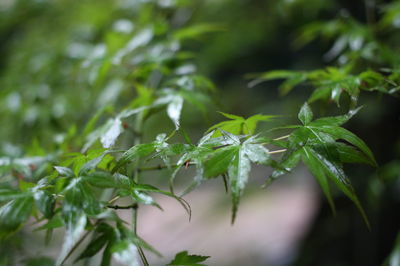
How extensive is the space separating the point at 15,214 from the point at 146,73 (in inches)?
23.3

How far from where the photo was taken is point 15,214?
48 cm

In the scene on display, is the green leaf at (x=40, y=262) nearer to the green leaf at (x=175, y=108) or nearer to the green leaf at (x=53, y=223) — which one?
the green leaf at (x=53, y=223)

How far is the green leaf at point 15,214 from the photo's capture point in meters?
0.48

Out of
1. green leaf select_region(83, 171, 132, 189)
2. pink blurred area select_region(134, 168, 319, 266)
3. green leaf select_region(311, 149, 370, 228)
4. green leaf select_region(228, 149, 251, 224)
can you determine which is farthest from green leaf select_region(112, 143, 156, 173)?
pink blurred area select_region(134, 168, 319, 266)

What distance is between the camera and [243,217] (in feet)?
10.8

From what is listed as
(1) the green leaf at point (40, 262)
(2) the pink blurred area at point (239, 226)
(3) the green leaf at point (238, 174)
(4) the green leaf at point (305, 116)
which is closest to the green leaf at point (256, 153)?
(3) the green leaf at point (238, 174)

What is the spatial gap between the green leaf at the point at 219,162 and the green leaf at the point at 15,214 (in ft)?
0.83

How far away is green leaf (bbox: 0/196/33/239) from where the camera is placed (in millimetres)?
478

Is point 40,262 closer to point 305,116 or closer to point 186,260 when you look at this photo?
point 186,260

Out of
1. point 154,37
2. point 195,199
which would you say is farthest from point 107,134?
point 195,199

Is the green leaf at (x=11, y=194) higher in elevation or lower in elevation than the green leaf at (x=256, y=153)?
higher

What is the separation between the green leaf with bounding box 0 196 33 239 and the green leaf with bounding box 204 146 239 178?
0.83 ft

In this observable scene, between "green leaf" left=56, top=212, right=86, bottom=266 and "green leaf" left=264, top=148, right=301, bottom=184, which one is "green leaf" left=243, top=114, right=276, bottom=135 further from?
"green leaf" left=56, top=212, right=86, bottom=266

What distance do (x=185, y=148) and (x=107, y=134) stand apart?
23 centimetres
